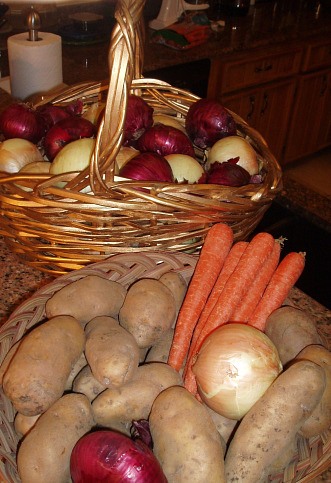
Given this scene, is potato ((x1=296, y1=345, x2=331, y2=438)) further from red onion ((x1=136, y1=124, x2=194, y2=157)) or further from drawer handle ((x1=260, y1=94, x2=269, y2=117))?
drawer handle ((x1=260, y1=94, x2=269, y2=117))

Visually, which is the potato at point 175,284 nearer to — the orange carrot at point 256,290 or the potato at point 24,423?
the orange carrot at point 256,290

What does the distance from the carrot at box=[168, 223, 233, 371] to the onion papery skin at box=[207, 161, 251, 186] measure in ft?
0.38

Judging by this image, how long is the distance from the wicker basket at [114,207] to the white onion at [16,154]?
2.9 inches

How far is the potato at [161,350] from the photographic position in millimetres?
718

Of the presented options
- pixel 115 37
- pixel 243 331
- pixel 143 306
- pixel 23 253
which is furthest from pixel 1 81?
pixel 243 331

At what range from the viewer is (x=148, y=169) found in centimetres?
81

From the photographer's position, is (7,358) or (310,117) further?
(310,117)

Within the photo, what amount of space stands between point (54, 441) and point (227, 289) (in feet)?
1.17

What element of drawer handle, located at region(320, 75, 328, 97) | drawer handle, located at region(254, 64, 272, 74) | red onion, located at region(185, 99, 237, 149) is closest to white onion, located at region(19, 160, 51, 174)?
red onion, located at region(185, 99, 237, 149)

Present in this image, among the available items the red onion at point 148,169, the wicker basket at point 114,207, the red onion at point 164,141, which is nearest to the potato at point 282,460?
the wicker basket at point 114,207

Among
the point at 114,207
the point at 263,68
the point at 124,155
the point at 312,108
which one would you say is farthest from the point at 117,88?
the point at 312,108

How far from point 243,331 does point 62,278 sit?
287 mm

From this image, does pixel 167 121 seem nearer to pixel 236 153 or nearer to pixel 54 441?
pixel 236 153

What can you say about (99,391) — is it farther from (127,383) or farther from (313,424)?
(313,424)
